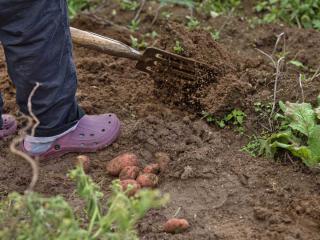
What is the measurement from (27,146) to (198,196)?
0.98 metres

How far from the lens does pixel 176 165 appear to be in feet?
9.99

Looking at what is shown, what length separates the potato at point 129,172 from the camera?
2928mm

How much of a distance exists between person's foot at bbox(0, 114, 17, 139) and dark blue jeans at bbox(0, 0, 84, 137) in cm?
30

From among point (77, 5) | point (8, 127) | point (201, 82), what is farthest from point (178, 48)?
point (77, 5)

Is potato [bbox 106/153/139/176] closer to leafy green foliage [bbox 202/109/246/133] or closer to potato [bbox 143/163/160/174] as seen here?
potato [bbox 143/163/160/174]

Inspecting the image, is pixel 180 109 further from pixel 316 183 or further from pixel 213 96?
pixel 316 183

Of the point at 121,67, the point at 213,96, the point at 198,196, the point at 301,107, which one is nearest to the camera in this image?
the point at 198,196

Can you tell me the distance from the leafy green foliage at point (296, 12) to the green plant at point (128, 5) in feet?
3.18

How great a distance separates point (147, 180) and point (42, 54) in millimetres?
783

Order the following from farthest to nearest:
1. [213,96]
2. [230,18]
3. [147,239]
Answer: [230,18], [213,96], [147,239]

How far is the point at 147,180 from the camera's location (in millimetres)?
2875

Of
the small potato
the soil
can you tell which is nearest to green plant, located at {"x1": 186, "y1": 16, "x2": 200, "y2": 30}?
the soil

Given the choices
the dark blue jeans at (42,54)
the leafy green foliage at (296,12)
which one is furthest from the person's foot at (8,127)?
the leafy green foliage at (296,12)

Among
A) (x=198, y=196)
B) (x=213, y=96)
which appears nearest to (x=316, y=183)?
(x=198, y=196)
